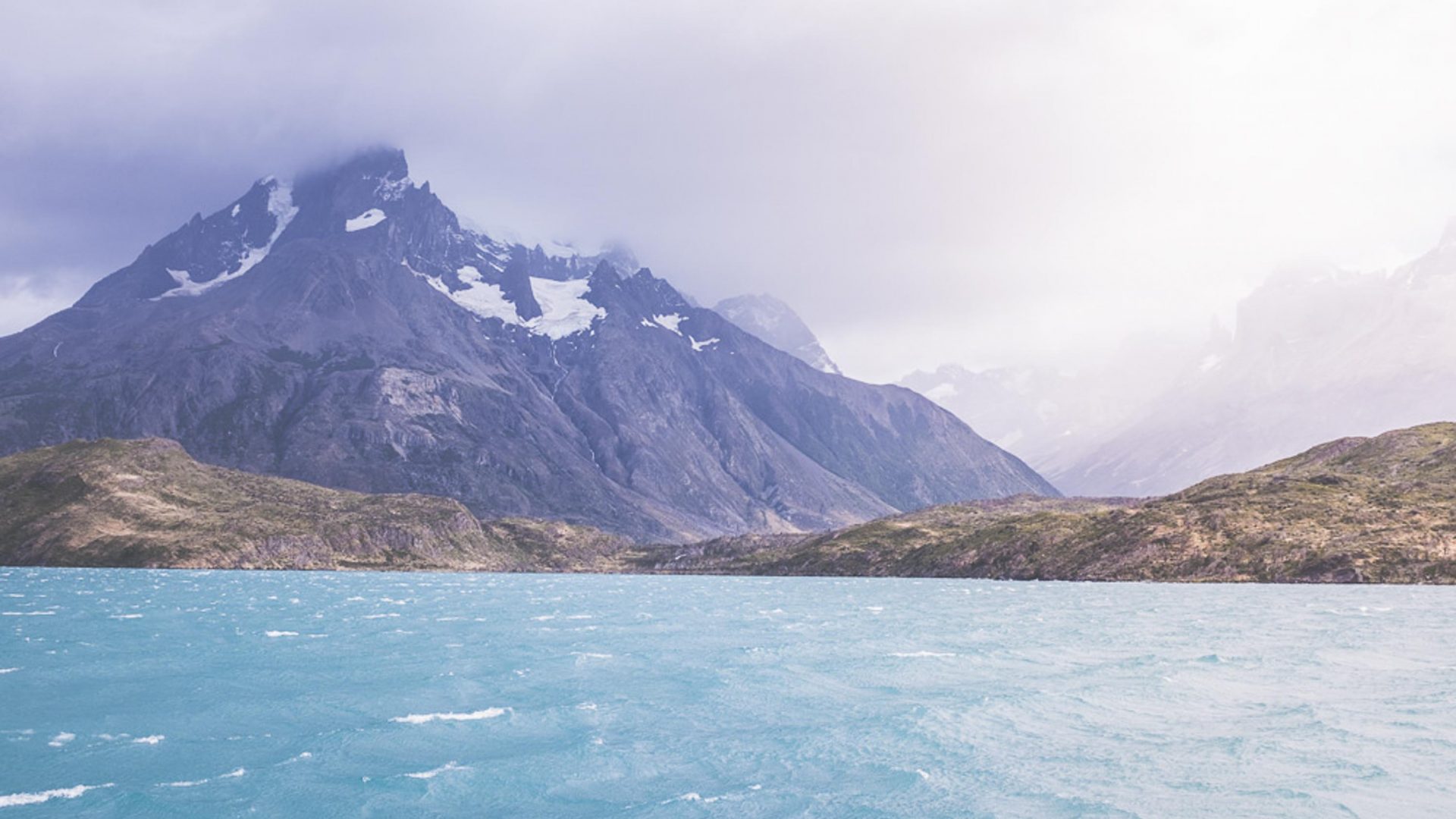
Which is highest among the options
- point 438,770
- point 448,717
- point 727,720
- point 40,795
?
point 40,795

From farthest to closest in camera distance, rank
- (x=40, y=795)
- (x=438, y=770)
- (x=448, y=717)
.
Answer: (x=448, y=717), (x=438, y=770), (x=40, y=795)

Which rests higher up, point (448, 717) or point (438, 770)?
point (448, 717)

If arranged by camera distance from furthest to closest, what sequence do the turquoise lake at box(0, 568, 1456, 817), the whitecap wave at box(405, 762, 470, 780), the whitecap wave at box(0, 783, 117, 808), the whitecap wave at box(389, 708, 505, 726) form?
the whitecap wave at box(389, 708, 505, 726)
the whitecap wave at box(405, 762, 470, 780)
the turquoise lake at box(0, 568, 1456, 817)
the whitecap wave at box(0, 783, 117, 808)

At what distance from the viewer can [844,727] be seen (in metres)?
47.2

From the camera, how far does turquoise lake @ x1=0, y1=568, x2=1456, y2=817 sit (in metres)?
34.6

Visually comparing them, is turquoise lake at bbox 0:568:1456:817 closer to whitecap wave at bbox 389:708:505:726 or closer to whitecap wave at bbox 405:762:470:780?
whitecap wave at bbox 405:762:470:780

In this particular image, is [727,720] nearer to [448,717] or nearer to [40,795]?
[448,717]

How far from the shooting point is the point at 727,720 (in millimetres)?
48906

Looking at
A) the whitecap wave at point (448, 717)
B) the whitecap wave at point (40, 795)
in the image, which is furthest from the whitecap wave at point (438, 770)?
the whitecap wave at point (40, 795)

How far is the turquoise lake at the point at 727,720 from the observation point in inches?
1362

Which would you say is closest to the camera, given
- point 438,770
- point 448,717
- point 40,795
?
point 40,795

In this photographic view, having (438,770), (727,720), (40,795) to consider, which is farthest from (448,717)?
(40,795)

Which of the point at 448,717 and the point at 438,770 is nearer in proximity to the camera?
the point at 438,770

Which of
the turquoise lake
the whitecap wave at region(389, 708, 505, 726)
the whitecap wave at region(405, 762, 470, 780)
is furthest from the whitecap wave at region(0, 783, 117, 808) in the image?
the whitecap wave at region(389, 708, 505, 726)
